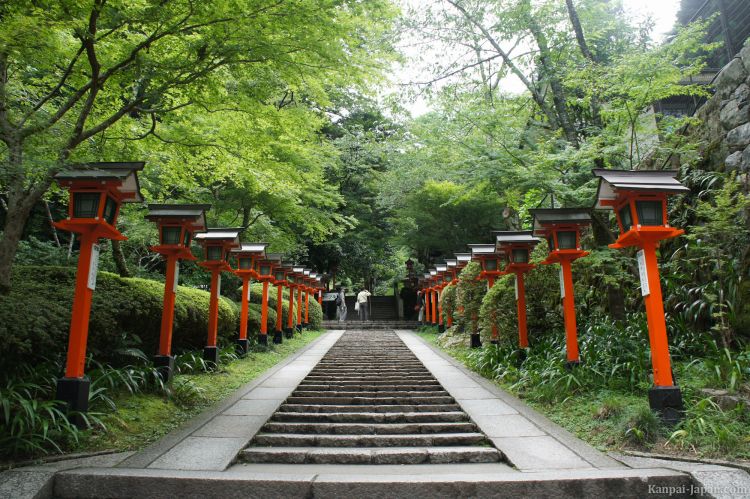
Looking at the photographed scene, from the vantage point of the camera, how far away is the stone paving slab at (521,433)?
4.32 metres

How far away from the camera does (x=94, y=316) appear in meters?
6.00

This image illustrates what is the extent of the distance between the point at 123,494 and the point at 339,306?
24.1 metres

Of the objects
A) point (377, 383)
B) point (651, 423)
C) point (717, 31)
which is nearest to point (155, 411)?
point (377, 383)

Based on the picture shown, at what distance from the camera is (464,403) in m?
6.53

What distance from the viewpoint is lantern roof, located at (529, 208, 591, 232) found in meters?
7.31

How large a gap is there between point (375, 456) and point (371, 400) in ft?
7.22

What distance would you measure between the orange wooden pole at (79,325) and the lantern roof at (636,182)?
20.6 feet

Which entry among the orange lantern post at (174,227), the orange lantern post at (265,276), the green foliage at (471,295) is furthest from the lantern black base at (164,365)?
the green foliage at (471,295)

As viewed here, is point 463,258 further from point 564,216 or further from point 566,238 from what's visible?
point 564,216

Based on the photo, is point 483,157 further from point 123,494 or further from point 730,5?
point 730,5

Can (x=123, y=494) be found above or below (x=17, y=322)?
below

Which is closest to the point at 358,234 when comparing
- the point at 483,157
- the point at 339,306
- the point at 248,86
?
the point at 339,306

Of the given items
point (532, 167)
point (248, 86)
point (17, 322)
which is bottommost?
point (17, 322)

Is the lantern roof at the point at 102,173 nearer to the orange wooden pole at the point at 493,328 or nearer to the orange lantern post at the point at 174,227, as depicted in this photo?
the orange lantern post at the point at 174,227
